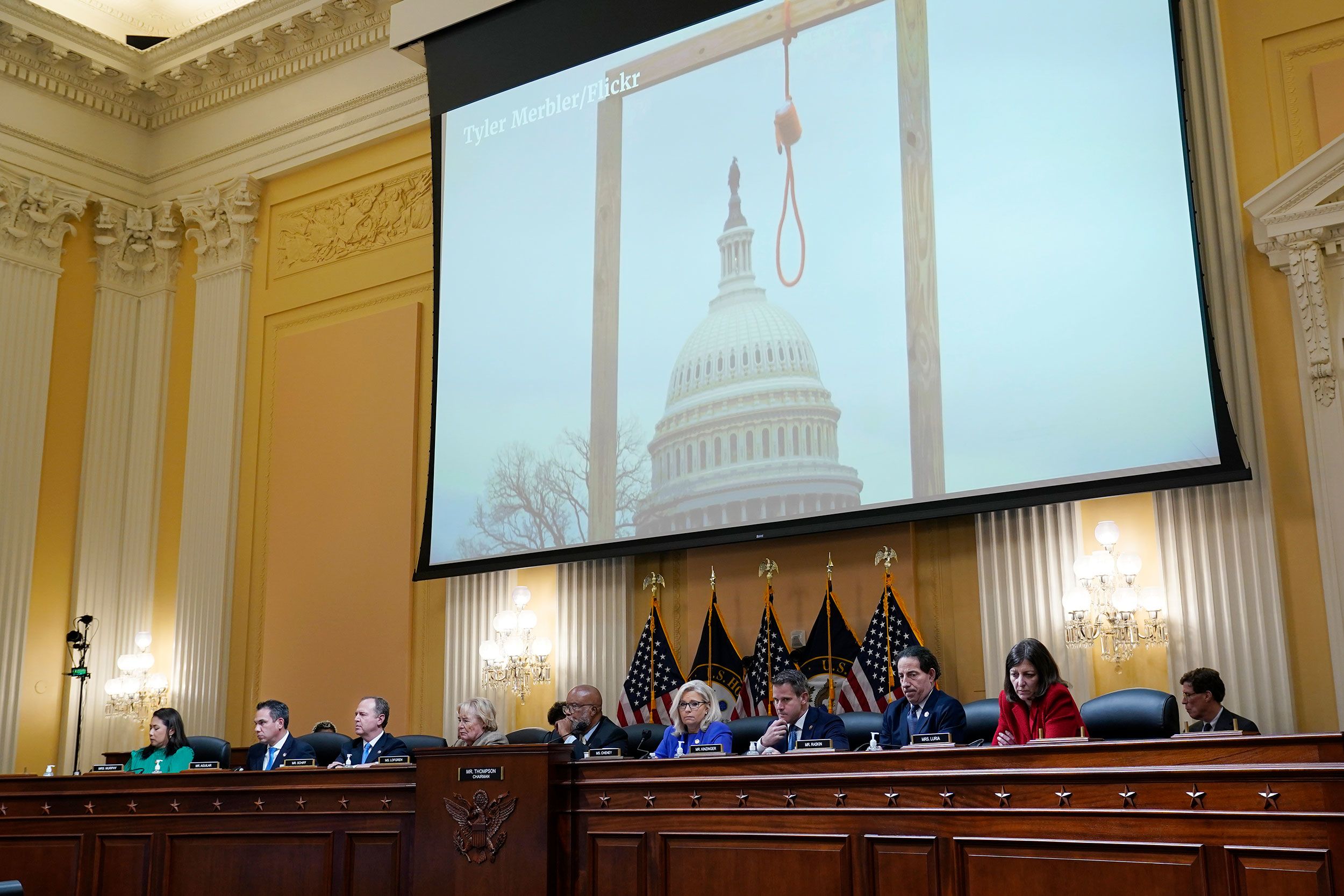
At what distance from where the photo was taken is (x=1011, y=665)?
5.09 m

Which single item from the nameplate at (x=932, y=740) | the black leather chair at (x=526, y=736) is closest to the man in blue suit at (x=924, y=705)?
the nameplate at (x=932, y=740)

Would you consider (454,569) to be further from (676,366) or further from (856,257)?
(856,257)

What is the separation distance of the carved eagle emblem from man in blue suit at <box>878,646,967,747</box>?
1661 millimetres

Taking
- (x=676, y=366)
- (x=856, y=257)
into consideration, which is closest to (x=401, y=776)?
(x=676, y=366)

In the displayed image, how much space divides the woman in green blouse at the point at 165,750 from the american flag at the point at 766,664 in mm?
3226

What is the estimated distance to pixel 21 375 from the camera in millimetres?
10664

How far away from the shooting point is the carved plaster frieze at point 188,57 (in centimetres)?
1065

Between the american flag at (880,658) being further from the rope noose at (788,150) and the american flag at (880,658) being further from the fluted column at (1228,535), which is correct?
the rope noose at (788,150)

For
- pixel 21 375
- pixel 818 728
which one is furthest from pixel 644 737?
pixel 21 375

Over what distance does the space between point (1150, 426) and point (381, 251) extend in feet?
20.7

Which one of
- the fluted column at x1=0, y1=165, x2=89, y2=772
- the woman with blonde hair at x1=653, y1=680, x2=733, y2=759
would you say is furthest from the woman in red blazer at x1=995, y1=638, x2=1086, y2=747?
the fluted column at x1=0, y1=165, x2=89, y2=772

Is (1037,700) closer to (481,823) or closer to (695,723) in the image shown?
(695,723)

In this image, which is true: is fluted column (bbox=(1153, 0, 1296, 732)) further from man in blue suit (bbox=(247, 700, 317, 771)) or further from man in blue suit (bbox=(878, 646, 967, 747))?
man in blue suit (bbox=(247, 700, 317, 771))

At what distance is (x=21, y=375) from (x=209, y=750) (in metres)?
4.26
